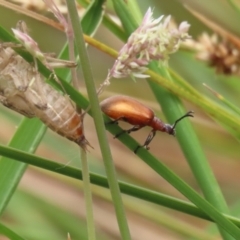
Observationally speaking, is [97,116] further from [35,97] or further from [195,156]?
[195,156]

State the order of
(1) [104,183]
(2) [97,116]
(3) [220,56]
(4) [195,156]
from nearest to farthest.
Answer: (2) [97,116] < (1) [104,183] < (4) [195,156] < (3) [220,56]

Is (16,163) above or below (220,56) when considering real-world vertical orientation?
below

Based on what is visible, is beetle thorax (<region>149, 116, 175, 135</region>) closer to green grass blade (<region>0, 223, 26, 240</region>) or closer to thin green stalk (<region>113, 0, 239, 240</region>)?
thin green stalk (<region>113, 0, 239, 240</region>)

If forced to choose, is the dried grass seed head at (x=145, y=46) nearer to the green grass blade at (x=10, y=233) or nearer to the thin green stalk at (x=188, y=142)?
the thin green stalk at (x=188, y=142)

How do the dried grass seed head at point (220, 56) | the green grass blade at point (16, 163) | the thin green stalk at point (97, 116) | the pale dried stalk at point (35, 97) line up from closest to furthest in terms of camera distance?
1. the thin green stalk at point (97, 116)
2. the pale dried stalk at point (35, 97)
3. the green grass blade at point (16, 163)
4. the dried grass seed head at point (220, 56)

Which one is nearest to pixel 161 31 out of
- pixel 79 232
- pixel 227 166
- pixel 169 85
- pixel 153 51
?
pixel 153 51

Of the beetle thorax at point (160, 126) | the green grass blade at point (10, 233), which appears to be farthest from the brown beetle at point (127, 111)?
the green grass blade at point (10, 233)

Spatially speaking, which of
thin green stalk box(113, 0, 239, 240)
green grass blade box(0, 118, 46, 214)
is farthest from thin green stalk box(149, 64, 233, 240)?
green grass blade box(0, 118, 46, 214)

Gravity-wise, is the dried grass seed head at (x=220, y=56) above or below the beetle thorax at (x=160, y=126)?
above

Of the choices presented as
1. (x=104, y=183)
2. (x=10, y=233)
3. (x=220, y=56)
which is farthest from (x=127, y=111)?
(x=220, y=56)

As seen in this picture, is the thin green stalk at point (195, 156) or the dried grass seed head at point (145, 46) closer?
the dried grass seed head at point (145, 46)
